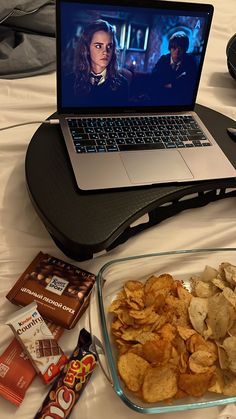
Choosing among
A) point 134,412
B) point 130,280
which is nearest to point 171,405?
point 134,412

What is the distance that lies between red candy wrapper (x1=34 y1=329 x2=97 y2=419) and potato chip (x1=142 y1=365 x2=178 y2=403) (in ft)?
0.23

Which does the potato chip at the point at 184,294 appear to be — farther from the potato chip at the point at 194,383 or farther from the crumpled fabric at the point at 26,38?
the crumpled fabric at the point at 26,38

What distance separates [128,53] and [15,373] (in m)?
0.51

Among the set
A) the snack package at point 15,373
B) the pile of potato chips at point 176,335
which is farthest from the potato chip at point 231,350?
the snack package at point 15,373

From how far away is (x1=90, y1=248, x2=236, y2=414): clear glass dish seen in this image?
1.62 ft

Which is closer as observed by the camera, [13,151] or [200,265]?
[200,265]

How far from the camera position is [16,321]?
526 millimetres

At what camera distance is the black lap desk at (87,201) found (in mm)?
598

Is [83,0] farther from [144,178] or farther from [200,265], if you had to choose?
[200,265]

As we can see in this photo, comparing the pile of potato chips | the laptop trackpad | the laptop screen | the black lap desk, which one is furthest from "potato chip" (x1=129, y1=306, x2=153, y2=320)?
the laptop screen

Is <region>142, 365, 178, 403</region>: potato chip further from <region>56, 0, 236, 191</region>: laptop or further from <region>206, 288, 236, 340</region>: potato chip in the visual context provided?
<region>56, 0, 236, 191</region>: laptop

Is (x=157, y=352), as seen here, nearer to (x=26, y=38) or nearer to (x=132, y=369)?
(x=132, y=369)

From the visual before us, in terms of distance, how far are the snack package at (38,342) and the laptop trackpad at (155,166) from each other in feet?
0.83

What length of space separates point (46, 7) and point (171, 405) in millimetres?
868
